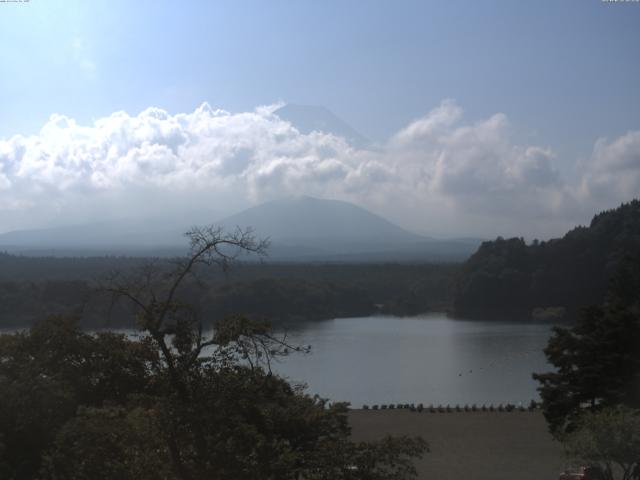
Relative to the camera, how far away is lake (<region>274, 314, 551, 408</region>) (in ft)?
53.4

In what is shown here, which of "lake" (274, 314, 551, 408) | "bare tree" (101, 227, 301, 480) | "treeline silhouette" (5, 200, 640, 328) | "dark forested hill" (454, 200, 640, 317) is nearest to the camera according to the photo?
"bare tree" (101, 227, 301, 480)

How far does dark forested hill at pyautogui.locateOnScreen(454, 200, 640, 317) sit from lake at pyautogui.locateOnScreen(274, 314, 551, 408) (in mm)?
4531

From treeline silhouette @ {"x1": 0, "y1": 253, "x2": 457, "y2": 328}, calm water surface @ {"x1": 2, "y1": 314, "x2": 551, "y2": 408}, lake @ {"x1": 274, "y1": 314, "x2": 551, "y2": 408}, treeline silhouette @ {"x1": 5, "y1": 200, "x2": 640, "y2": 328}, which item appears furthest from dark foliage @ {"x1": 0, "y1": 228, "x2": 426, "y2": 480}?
treeline silhouette @ {"x1": 5, "y1": 200, "x2": 640, "y2": 328}

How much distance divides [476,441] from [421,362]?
11.0m

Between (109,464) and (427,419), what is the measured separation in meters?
9.03

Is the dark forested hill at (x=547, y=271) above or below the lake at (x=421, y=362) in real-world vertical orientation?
above

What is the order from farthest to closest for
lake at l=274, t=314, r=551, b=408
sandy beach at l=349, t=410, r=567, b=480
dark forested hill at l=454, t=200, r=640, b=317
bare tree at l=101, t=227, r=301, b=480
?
1. dark forested hill at l=454, t=200, r=640, b=317
2. lake at l=274, t=314, r=551, b=408
3. sandy beach at l=349, t=410, r=567, b=480
4. bare tree at l=101, t=227, r=301, b=480

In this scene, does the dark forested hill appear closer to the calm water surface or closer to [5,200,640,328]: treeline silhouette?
[5,200,640,328]: treeline silhouette

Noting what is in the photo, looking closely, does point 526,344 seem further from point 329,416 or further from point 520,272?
point 329,416

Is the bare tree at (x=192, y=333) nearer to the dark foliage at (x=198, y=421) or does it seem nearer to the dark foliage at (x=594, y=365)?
the dark foliage at (x=198, y=421)

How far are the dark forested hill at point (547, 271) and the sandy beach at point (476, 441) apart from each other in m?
23.2

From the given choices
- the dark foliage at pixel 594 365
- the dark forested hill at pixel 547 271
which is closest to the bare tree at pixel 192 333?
the dark foliage at pixel 594 365

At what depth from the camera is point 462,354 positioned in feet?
74.1

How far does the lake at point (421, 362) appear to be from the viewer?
16.3 m
